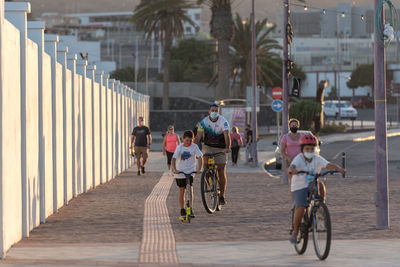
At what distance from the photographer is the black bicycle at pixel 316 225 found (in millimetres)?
9992

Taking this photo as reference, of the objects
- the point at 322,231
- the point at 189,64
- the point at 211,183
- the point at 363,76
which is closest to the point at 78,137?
the point at 211,183

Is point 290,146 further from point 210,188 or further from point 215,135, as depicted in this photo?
point 210,188

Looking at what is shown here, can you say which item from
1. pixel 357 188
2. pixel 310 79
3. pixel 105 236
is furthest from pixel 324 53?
pixel 105 236

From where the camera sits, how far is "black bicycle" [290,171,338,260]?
999 cm

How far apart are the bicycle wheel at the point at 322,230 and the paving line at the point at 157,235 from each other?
5.16ft

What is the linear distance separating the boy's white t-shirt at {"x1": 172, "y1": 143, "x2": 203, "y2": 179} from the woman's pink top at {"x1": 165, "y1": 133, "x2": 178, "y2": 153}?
11218 millimetres

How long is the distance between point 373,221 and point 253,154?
20647 mm

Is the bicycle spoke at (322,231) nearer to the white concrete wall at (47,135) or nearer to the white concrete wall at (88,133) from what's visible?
the white concrete wall at (47,135)

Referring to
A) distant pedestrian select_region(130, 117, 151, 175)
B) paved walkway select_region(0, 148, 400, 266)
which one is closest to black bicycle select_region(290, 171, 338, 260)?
paved walkway select_region(0, 148, 400, 266)

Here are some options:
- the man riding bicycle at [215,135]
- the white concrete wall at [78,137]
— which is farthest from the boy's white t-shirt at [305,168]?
the white concrete wall at [78,137]

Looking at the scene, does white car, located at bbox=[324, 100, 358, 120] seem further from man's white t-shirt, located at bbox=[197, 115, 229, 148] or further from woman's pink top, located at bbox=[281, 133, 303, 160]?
woman's pink top, located at bbox=[281, 133, 303, 160]

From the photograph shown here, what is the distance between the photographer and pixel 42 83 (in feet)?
49.7

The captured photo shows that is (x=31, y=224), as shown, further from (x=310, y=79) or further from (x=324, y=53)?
(x=324, y=53)

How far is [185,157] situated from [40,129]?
2.40 m
